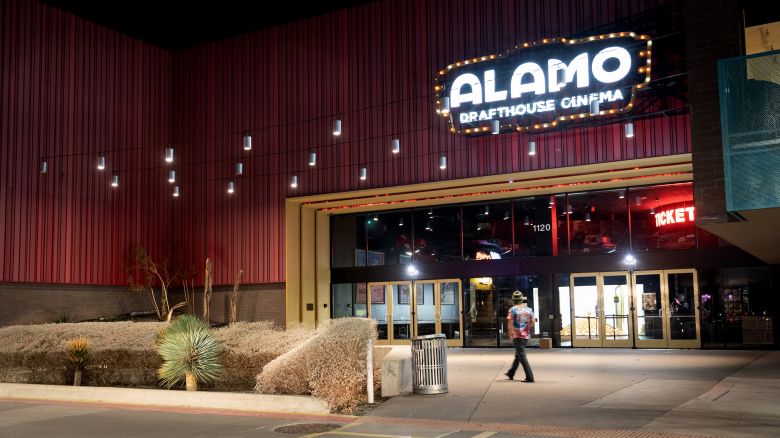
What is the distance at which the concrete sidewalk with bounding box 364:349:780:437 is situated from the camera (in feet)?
32.4

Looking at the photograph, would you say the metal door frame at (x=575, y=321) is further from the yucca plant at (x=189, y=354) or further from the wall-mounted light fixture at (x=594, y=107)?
the yucca plant at (x=189, y=354)

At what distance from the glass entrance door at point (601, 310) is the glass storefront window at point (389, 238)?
237 inches

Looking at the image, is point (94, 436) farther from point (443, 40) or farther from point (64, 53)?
point (64, 53)

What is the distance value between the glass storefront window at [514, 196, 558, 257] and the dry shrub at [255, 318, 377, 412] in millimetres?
12301

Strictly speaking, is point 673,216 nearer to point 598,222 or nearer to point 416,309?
point 598,222

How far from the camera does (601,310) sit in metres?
23.0

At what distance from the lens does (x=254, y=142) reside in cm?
2553

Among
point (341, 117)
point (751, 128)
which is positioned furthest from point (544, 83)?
point (751, 128)

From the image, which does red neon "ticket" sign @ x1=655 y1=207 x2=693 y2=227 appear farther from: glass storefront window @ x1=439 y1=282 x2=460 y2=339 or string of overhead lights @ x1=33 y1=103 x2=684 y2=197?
glass storefront window @ x1=439 y1=282 x2=460 y2=339

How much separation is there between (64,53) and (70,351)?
12.6 meters

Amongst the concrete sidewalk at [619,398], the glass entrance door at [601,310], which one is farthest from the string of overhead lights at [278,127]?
the concrete sidewalk at [619,398]

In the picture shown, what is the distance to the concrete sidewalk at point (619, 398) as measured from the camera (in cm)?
989

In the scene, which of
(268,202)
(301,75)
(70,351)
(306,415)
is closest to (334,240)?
(268,202)

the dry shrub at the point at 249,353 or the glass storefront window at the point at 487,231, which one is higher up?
the glass storefront window at the point at 487,231
